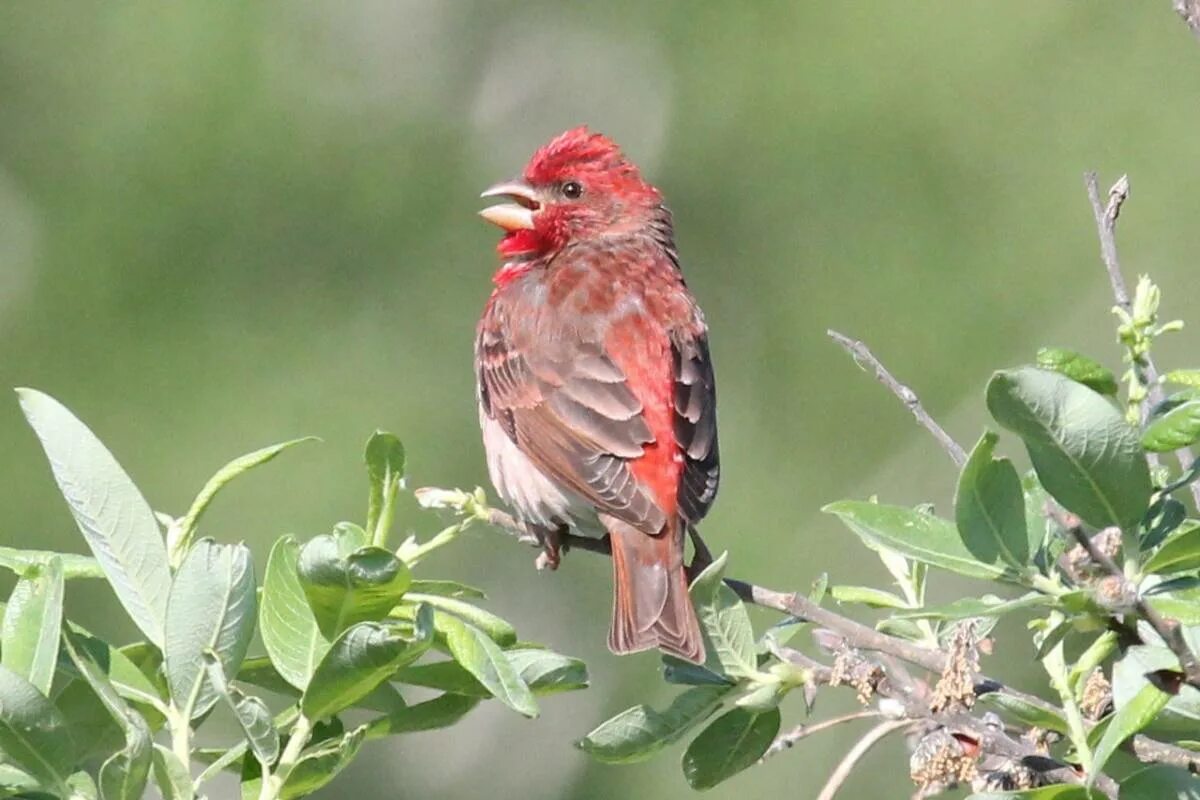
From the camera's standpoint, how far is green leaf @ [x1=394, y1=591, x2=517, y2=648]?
8.14ft

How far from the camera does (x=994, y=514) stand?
227 centimetres

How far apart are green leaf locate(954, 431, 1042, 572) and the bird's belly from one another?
2.67m

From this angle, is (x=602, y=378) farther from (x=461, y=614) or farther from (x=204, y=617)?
(x=204, y=617)

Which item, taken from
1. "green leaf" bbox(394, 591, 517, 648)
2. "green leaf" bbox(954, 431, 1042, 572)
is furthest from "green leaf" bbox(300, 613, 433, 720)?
"green leaf" bbox(954, 431, 1042, 572)

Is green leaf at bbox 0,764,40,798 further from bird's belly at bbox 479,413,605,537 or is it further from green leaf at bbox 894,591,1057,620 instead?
bird's belly at bbox 479,413,605,537

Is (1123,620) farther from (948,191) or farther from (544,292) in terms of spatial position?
(948,191)

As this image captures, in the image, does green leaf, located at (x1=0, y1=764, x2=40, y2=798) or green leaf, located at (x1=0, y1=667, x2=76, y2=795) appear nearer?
green leaf, located at (x1=0, y1=667, x2=76, y2=795)

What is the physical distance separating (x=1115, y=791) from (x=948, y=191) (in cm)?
990

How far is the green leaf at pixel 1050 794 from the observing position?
2.21 meters

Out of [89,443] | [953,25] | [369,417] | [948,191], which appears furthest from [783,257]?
[89,443]

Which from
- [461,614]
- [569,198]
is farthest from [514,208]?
[461,614]

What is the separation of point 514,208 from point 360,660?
4016 millimetres

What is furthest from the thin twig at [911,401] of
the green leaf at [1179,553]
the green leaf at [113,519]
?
the green leaf at [113,519]

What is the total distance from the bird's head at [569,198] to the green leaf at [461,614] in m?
3.68
